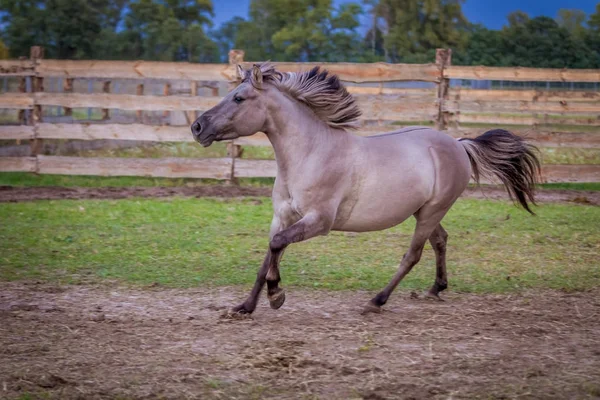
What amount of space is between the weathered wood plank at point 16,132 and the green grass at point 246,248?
88.0 inches

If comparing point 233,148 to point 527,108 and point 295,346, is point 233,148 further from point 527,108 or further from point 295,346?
point 295,346

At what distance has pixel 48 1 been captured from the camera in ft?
76.9

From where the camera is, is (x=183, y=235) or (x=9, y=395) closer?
(x=9, y=395)

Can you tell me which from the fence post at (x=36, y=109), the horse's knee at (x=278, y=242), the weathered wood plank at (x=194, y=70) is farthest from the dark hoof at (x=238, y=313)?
the fence post at (x=36, y=109)

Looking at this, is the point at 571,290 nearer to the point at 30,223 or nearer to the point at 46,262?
the point at 46,262

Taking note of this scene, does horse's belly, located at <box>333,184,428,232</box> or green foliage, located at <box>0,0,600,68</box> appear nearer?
horse's belly, located at <box>333,184,428,232</box>

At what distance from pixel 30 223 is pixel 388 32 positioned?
22.6 meters

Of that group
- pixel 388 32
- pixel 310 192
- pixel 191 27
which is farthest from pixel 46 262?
pixel 388 32

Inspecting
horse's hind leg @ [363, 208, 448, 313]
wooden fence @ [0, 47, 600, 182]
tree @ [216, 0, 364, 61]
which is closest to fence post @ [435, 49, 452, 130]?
wooden fence @ [0, 47, 600, 182]

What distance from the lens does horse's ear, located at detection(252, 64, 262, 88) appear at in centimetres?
554

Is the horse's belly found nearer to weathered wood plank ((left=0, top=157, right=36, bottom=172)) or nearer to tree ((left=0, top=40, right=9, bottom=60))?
weathered wood plank ((left=0, top=157, right=36, bottom=172))

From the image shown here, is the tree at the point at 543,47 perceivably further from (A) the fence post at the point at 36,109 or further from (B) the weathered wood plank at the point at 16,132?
(B) the weathered wood plank at the point at 16,132

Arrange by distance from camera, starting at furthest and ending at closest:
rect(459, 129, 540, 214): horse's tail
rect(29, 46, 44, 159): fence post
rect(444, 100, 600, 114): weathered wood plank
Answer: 1. rect(444, 100, 600, 114): weathered wood plank
2. rect(29, 46, 44, 159): fence post
3. rect(459, 129, 540, 214): horse's tail

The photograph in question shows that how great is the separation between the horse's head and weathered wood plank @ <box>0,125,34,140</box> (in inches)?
322
